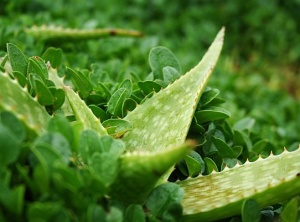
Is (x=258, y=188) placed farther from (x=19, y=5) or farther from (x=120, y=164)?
(x=19, y=5)

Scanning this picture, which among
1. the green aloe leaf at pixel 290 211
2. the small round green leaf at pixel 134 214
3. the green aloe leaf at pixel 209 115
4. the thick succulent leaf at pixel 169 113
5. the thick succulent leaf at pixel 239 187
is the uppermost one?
the thick succulent leaf at pixel 169 113

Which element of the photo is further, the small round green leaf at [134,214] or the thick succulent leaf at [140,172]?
the small round green leaf at [134,214]

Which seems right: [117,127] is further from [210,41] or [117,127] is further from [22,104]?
[210,41]

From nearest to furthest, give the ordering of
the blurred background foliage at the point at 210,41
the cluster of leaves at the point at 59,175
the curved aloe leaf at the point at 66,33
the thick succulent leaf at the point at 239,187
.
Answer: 1. the cluster of leaves at the point at 59,175
2. the thick succulent leaf at the point at 239,187
3. the curved aloe leaf at the point at 66,33
4. the blurred background foliage at the point at 210,41

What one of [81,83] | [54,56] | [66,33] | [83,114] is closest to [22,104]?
[83,114]

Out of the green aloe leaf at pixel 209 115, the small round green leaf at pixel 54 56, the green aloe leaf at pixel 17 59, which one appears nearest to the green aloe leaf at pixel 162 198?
the green aloe leaf at pixel 209 115

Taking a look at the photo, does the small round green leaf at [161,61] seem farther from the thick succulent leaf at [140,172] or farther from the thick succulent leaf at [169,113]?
the thick succulent leaf at [140,172]

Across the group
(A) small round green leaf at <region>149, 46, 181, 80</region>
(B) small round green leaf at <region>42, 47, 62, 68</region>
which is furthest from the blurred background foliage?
(A) small round green leaf at <region>149, 46, 181, 80</region>

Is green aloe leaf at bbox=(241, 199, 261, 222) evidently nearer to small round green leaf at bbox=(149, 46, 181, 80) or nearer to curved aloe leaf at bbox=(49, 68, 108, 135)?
curved aloe leaf at bbox=(49, 68, 108, 135)
